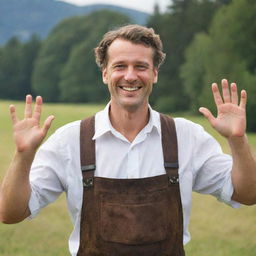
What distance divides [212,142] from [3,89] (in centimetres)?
A: 6645

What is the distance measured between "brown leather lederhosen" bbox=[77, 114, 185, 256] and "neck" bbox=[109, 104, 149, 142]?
166mm

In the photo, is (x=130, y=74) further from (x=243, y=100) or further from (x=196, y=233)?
(x=196, y=233)

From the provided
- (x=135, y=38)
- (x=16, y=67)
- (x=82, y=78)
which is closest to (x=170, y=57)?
(x=82, y=78)

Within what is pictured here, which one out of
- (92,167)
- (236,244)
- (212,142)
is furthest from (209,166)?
(236,244)

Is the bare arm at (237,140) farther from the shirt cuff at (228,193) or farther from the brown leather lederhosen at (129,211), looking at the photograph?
the brown leather lederhosen at (129,211)

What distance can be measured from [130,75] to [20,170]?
805mm

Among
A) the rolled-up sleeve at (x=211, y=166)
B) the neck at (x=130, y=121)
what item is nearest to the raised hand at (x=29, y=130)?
the neck at (x=130, y=121)

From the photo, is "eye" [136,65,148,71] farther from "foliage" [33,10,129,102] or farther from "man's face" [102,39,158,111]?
"foliage" [33,10,129,102]

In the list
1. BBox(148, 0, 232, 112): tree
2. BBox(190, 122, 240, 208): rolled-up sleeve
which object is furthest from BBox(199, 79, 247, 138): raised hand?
BBox(148, 0, 232, 112): tree

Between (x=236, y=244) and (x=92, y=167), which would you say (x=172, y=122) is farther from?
(x=236, y=244)

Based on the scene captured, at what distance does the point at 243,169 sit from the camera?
3408 millimetres

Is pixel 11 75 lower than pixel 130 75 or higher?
lower

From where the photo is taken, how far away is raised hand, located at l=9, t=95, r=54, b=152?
3252 mm

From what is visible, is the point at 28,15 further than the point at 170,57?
Yes
